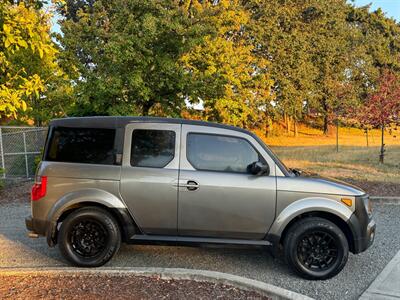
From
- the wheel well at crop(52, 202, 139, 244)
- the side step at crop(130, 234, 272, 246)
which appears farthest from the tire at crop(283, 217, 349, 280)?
the wheel well at crop(52, 202, 139, 244)

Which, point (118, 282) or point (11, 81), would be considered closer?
point (118, 282)

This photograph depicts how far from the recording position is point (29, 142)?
1336cm

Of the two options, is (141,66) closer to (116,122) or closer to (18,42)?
(116,122)

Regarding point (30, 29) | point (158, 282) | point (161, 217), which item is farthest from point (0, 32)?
point (158, 282)

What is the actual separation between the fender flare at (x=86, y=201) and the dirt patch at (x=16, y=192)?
18.0 ft

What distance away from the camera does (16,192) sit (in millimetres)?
10836

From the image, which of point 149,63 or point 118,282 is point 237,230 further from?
point 149,63

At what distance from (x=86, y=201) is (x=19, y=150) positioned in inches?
A: 371

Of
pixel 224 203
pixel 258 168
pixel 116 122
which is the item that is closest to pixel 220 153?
pixel 258 168

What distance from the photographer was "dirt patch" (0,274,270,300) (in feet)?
12.7

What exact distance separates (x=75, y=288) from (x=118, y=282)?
17.6 inches

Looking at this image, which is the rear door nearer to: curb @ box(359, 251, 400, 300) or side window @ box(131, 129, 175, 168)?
side window @ box(131, 129, 175, 168)

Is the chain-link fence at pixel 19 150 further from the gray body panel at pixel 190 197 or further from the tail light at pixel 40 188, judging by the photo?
the gray body panel at pixel 190 197

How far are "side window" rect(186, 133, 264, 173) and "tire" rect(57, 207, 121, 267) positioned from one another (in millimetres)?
1311
